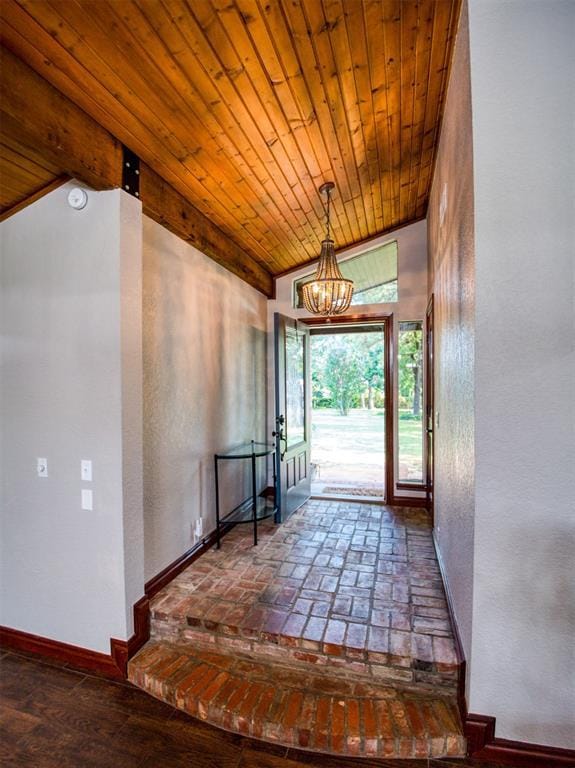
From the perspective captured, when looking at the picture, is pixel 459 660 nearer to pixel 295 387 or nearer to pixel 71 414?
pixel 71 414

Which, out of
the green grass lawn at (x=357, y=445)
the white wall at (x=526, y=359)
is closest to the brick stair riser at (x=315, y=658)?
the white wall at (x=526, y=359)

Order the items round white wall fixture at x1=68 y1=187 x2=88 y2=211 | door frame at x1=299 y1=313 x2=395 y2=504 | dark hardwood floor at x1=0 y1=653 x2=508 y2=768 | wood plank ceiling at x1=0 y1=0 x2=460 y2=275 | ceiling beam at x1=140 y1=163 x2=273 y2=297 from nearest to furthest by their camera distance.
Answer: wood plank ceiling at x1=0 y1=0 x2=460 y2=275 → dark hardwood floor at x1=0 y1=653 x2=508 y2=768 → round white wall fixture at x1=68 y1=187 x2=88 y2=211 → ceiling beam at x1=140 y1=163 x2=273 y2=297 → door frame at x1=299 y1=313 x2=395 y2=504

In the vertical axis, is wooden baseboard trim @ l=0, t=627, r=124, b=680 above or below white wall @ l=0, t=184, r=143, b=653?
below

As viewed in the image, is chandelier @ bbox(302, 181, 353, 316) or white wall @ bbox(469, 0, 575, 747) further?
→ chandelier @ bbox(302, 181, 353, 316)

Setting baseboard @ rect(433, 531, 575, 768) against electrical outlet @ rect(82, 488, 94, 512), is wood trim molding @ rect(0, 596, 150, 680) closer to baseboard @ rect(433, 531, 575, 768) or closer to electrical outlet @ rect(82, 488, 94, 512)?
electrical outlet @ rect(82, 488, 94, 512)

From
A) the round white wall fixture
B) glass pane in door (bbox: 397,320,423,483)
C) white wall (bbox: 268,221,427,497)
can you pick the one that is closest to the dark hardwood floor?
the round white wall fixture

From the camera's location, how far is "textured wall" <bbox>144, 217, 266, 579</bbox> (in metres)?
2.54

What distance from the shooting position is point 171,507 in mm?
2725

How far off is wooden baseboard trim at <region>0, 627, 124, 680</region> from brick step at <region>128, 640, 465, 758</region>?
15 cm

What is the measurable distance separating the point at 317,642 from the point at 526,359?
176cm

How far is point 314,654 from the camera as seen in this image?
2.01m

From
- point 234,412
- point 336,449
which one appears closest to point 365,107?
point 234,412

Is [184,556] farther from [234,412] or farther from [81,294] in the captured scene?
[81,294]

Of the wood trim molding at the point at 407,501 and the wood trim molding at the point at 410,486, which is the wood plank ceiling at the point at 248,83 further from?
the wood trim molding at the point at 407,501
